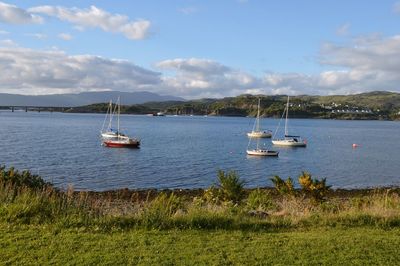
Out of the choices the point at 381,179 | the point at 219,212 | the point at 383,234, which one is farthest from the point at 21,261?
the point at 381,179

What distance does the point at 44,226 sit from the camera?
33.6 feet

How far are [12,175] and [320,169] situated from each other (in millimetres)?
48405

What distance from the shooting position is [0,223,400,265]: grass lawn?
27.5 ft

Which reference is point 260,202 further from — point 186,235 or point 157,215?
point 186,235

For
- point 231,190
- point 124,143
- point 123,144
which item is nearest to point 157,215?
point 231,190

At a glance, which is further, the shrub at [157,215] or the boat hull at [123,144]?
the boat hull at [123,144]

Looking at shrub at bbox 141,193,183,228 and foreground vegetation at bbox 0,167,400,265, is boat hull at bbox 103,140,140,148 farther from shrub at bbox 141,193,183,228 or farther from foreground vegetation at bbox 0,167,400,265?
shrub at bbox 141,193,183,228

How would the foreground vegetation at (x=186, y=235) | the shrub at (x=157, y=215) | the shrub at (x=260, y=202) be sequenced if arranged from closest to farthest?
1. the foreground vegetation at (x=186, y=235)
2. the shrub at (x=157, y=215)
3. the shrub at (x=260, y=202)

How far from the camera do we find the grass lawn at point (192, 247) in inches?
329

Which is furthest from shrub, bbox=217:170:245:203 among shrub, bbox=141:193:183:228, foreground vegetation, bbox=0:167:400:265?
shrub, bbox=141:193:183:228

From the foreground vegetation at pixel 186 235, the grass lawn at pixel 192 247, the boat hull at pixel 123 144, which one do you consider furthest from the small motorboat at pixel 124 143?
the grass lawn at pixel 192 247

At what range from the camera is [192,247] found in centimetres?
920

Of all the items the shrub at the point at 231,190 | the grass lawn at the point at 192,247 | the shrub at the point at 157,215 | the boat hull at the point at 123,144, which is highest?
the shrub at the point at 157,215

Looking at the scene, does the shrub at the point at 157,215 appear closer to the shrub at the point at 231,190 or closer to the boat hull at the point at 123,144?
the shrub at the point at 231,190
